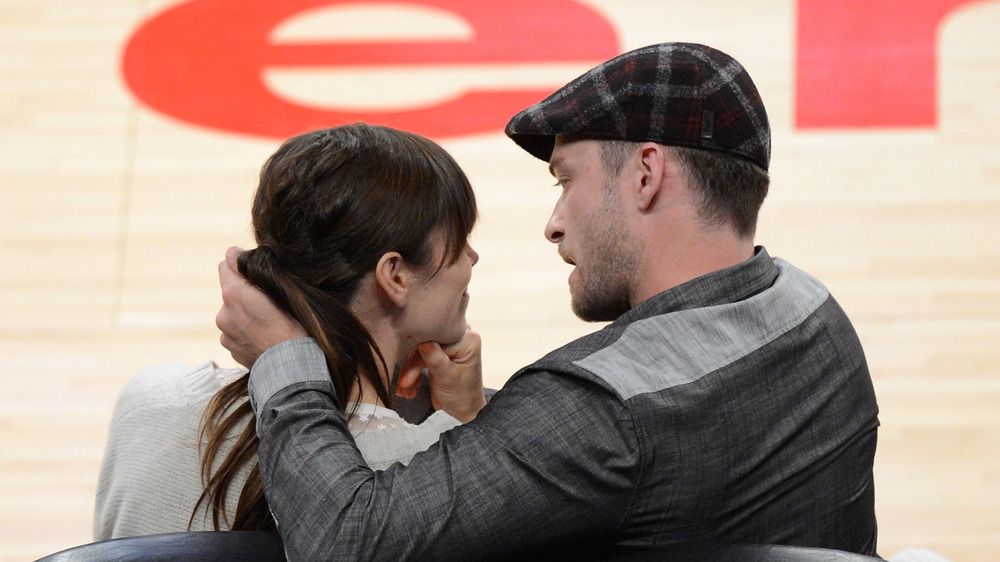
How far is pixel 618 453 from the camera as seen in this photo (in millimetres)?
1143

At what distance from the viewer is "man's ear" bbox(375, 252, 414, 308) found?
1428 millimetres

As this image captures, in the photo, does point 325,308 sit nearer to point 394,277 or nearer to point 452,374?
point 394,277

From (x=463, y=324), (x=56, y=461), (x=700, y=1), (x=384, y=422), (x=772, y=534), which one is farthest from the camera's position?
(x=700, y=1)

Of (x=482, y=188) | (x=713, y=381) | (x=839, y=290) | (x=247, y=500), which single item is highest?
(x=713, y=381)

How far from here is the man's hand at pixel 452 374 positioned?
1581 millimetres

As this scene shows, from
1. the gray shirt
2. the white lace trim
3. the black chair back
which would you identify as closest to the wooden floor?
the gray shirt

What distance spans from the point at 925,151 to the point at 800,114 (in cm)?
43

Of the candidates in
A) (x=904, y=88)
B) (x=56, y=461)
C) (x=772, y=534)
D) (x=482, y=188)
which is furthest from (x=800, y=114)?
(x=772, y=534)

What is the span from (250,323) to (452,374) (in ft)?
1.13

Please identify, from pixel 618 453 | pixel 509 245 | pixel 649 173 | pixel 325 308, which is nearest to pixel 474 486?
pixel 618 453

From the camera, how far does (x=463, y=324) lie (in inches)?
62.4

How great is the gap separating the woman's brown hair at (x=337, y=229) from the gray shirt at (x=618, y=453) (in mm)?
88

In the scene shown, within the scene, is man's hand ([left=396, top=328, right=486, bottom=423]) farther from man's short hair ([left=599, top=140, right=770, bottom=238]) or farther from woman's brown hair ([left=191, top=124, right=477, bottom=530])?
man's short hair ([left=599, top=140, right=770, bottom=238])

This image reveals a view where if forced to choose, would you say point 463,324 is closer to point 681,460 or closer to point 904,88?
point 681,460
